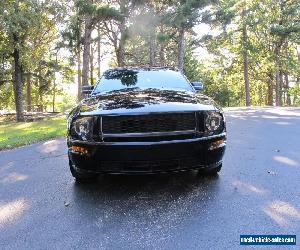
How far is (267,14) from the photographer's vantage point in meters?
38.3

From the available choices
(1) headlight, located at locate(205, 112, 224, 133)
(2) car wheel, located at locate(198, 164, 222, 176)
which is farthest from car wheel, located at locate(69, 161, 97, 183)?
(1) headlight, located at locate(205, 112, 224, 133)

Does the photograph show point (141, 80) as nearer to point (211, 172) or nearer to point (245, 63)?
point (211, 172)

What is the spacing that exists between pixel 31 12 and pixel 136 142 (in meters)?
21.1

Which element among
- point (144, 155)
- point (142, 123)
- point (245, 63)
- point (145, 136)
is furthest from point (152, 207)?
point (245, 63)

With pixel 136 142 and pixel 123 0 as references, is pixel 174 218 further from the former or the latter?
pixel 123 0

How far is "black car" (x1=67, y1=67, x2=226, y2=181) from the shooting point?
4.50 meters

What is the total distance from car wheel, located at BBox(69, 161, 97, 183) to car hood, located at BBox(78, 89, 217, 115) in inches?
31.5

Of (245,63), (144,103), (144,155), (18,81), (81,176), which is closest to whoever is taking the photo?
(144,155)

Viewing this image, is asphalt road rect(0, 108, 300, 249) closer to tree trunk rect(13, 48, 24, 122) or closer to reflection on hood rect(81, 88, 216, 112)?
reflection on hood rect(81, 88, 216, 112)

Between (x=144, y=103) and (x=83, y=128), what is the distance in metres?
0.78

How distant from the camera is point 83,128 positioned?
4.71 metres

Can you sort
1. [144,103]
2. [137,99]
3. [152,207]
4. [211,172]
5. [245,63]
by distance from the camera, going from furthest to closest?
[245,63] < [211,172] < [137,99] < [144,103] < [152,207]

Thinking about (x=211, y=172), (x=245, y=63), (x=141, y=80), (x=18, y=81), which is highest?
(x=245, y=63)

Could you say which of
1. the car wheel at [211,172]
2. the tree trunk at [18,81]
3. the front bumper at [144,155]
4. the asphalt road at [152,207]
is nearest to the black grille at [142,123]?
A: the front bumper at [144,155]
